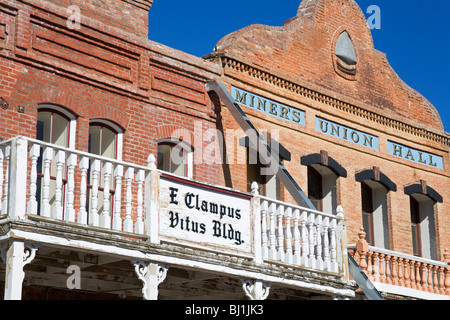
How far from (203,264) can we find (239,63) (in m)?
6.25

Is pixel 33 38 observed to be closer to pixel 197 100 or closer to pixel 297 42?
pixel 197 100

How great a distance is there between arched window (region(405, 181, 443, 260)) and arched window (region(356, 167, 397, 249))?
3.38 ft

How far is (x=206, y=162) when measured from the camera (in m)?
17.0

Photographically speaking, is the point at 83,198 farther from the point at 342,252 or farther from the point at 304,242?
the point at 342,252

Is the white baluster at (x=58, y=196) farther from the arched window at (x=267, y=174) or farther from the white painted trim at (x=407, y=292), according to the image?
the white painted trim at (x=407, y=292)

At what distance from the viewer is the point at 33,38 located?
47.9 feet

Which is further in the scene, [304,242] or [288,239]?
[304,242]

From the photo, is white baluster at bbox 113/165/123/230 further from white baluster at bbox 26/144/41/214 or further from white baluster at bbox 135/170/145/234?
white baluster at bbox 26/144/41/214

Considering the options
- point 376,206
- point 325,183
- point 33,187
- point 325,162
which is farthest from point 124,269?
point 376,206

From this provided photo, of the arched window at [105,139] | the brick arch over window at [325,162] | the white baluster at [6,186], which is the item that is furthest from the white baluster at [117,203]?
the brick arch over window at [325,162]

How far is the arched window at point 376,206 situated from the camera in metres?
21.2

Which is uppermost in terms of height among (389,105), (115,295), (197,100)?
(389,105)

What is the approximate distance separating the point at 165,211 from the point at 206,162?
4367 mm

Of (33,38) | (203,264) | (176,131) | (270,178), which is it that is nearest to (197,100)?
(176,131)
